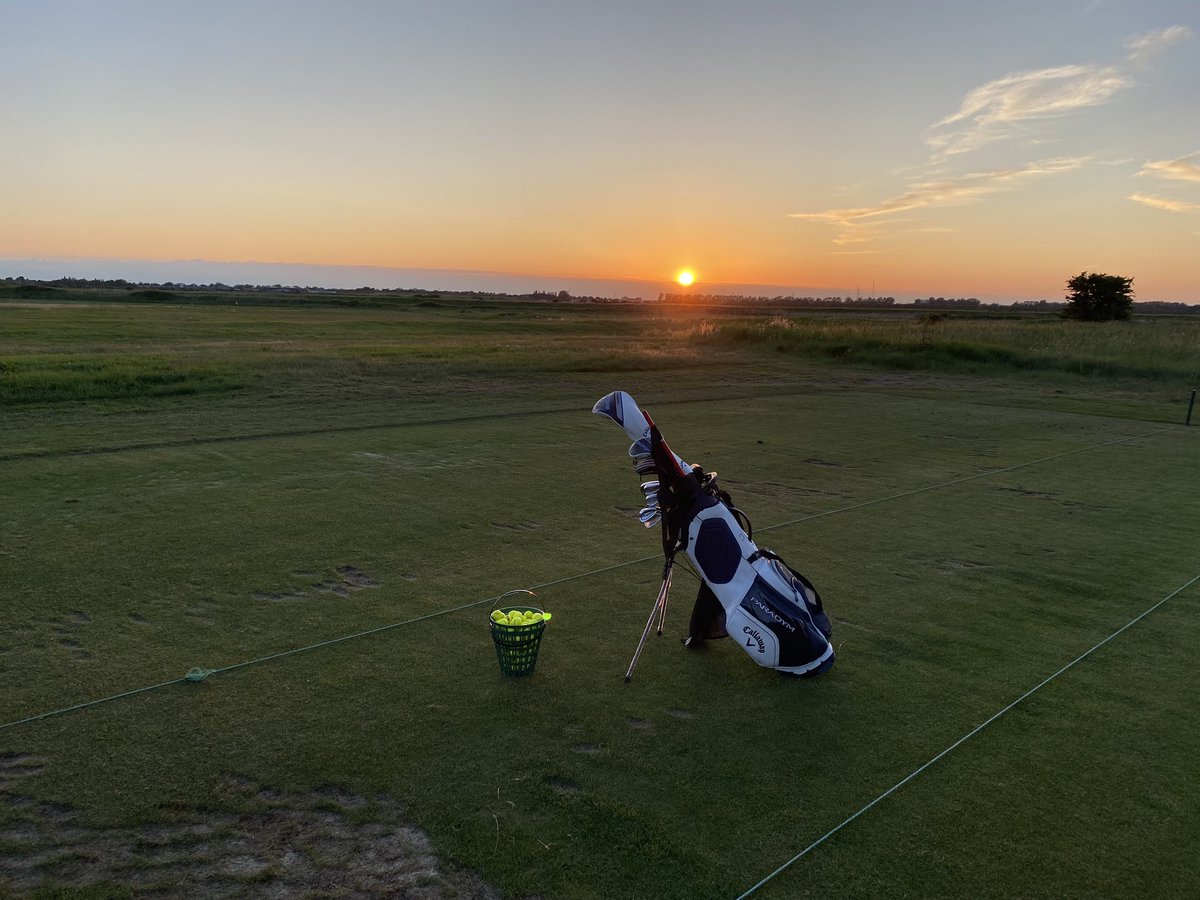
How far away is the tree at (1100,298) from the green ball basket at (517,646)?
72.4m

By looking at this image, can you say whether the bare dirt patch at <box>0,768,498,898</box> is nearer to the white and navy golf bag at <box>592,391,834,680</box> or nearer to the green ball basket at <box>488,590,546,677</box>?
the green ball basket at <box>488,590,546,677</box>

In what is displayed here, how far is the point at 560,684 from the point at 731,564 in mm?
1366

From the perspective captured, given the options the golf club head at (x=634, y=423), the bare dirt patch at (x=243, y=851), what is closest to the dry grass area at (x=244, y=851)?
the bare dirt patch at (x=243, y=851)

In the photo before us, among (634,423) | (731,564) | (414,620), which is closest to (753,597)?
(731,564)

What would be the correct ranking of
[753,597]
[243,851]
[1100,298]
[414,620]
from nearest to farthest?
[243,851]
[753,597]
[414,620]
[1100,298]

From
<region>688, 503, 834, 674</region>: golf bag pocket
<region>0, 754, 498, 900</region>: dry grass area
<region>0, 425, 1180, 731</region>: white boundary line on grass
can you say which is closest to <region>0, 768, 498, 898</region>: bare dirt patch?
<region>0, 754, 498, 900</region>: dry grass area

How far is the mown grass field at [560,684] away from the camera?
3672 mm

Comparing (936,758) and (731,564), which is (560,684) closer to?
(731,564)

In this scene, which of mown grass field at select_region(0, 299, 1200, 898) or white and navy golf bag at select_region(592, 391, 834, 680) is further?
white and navy golf bag at select_region(592, 391, 834, 680)

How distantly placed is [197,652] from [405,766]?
2.18 metres

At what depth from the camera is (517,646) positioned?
5.17 m

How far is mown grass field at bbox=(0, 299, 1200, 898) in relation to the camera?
3.67 metres

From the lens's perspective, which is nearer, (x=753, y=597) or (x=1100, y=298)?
(x=753, y=597)

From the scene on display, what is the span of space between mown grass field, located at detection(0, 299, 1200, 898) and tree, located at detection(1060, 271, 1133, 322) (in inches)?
2398
